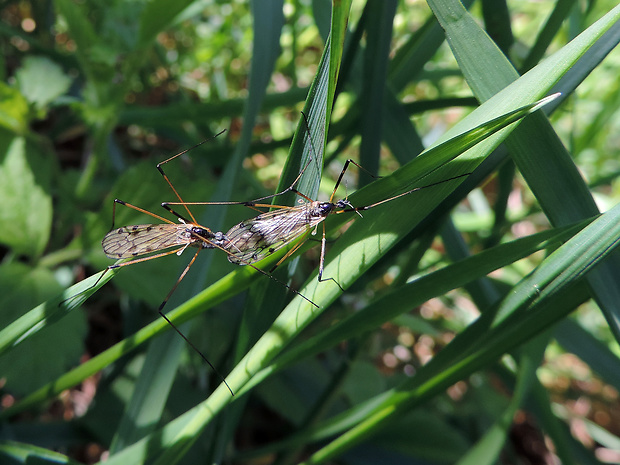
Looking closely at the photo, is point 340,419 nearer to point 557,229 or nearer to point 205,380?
point 205,380

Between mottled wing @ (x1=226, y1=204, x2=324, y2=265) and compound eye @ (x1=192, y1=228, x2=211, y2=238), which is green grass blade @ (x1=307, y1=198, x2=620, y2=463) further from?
compound eye @ (x1=192, y1=228, x2=211, y2=238)

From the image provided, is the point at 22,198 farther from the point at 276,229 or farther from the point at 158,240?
the point at 276,229

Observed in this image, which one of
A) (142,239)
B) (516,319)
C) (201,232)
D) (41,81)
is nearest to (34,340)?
(142,239)

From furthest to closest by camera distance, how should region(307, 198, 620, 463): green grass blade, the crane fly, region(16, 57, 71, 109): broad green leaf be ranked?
region(16, 57, 71, 109): broad green leaf, the crane fly, region(307, 198, 620, 463): green grass blade

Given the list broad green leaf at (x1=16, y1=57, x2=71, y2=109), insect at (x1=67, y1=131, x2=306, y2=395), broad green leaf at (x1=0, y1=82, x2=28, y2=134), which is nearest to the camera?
insect at (x1=67, y1=131, x2=306, y2=395)

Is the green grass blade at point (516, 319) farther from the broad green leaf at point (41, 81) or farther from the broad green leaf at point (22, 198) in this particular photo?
the broad green leaf at point (41, 81)

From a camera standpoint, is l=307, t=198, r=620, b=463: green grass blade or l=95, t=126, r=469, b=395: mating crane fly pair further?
l=95, t=126, r=469, b=395: mating crane fly pair

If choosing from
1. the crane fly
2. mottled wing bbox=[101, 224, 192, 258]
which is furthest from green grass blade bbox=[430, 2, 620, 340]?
mottled wing bbox=[101, 224, 192, 258]

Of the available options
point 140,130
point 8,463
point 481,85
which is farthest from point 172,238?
point 140,130
